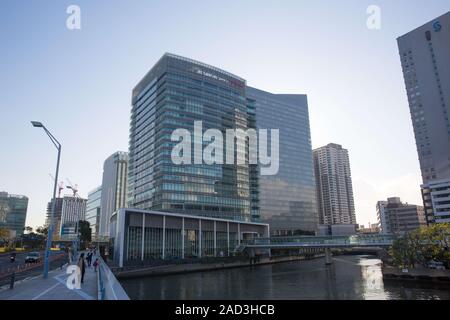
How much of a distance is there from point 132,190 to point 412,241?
134m

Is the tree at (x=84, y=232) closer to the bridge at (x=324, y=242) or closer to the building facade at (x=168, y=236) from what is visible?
the building facade at (x=168, y=236)

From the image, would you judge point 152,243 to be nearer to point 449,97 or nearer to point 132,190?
point 132,190

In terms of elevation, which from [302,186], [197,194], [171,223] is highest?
[302,186]

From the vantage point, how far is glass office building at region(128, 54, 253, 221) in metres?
132

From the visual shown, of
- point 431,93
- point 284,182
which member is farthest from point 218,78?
point 431,93

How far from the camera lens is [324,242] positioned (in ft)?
286

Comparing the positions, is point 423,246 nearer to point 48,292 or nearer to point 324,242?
point 324,242

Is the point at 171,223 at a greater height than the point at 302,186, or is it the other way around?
the point at 302,186

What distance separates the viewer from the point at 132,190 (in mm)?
160125

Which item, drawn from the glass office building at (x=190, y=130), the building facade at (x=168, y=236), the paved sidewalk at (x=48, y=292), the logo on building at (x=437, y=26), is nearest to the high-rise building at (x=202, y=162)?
the glass office building at (x=190, y=130)

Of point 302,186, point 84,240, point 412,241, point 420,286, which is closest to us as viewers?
point 420,286

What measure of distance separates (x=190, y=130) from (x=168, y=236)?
2463 inches

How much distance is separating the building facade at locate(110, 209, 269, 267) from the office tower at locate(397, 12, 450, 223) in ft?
383
